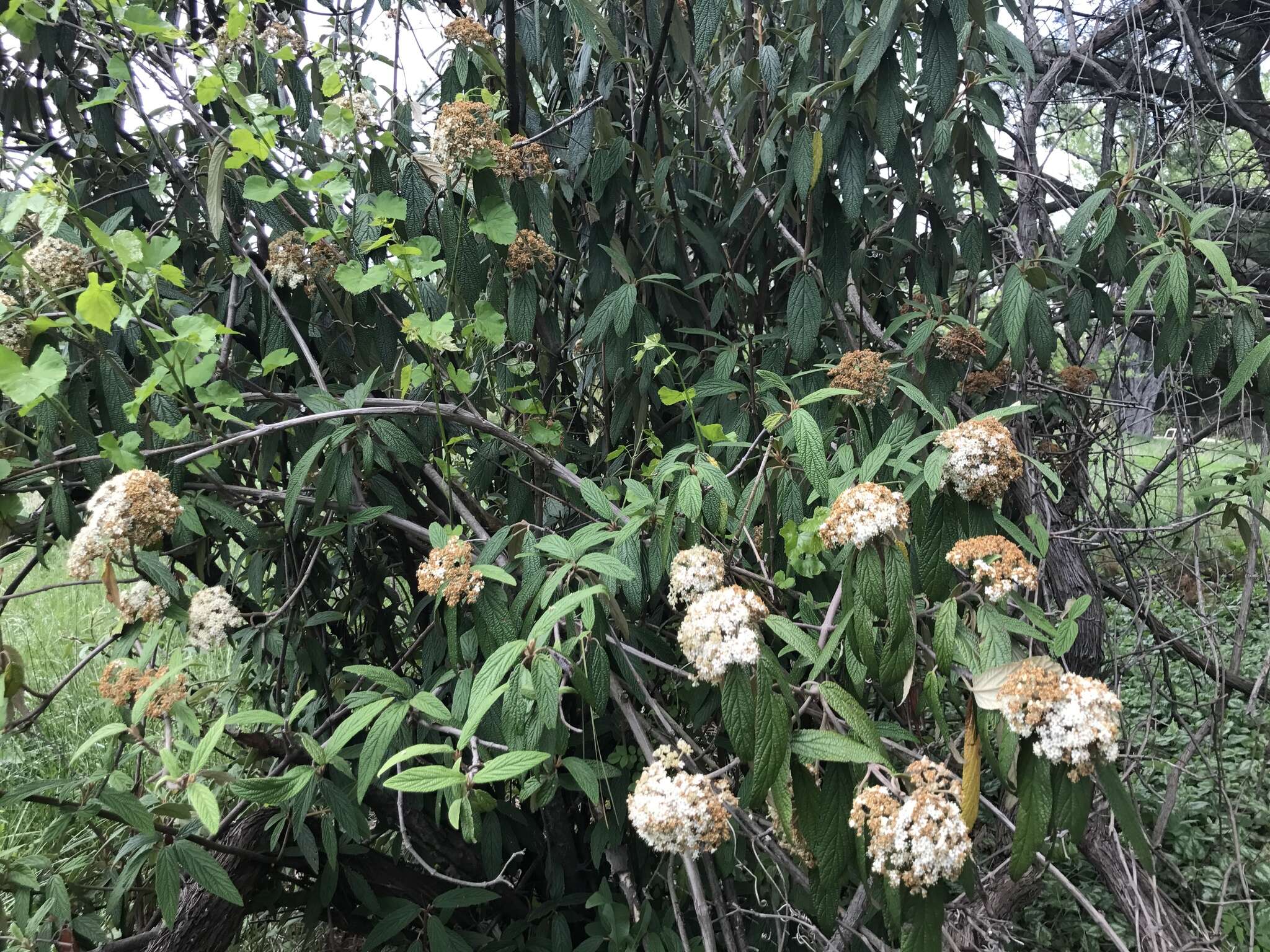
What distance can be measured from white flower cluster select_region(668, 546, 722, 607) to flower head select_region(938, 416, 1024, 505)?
0.33 metres

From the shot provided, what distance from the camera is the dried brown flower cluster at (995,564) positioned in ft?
3.37

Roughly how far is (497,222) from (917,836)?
121 centimetres

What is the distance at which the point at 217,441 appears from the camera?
159 centimetres

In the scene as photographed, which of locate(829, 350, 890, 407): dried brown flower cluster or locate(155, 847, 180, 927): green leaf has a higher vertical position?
locate(829, 350, 890, 407): dried brown flower cluster

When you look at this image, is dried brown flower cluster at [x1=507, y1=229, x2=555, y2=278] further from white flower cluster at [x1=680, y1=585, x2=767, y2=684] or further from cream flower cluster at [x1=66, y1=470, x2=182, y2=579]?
white flower cluster at [x1=680, y1=585, x2=767, y2=684]

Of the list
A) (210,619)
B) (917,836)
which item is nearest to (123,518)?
(210,619)

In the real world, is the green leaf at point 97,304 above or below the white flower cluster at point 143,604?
above

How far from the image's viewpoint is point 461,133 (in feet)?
4.86

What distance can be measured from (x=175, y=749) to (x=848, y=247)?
5.48 ft

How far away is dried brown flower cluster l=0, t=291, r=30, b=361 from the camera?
146 centimetres

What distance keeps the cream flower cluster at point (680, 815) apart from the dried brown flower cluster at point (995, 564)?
42cm


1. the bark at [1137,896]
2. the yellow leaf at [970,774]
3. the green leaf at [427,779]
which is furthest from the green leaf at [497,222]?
the bark at [1137,896]

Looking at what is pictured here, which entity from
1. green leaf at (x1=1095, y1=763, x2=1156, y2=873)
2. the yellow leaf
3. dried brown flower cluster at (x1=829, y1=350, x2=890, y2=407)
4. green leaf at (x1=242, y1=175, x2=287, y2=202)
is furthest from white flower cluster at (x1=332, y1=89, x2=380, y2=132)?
green leaf at (x1=1095, y1=763, x2=1156, y2=873)

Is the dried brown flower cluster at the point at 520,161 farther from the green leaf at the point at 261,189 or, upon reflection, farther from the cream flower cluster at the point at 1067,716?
the cream flower cluster at the point at 1067,716
